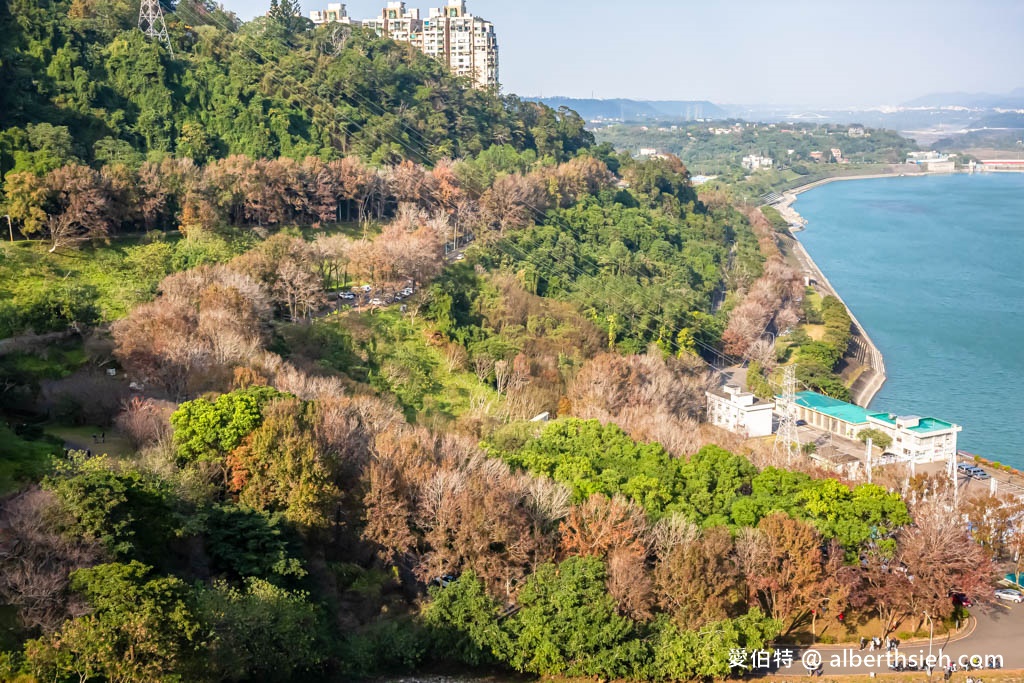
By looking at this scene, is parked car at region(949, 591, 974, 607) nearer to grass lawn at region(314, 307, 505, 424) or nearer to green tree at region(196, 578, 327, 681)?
green tree at region(196, 578, 327, 681)

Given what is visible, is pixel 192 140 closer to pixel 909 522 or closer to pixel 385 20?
pixel 909 522

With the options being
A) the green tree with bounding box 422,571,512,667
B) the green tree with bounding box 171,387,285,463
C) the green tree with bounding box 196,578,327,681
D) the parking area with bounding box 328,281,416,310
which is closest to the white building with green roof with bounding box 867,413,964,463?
the parking area with bounding box 328,281,416,310

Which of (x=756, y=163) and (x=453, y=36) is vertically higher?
(x=453, y=36)

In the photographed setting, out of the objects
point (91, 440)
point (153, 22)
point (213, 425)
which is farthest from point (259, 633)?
point (153, 22)

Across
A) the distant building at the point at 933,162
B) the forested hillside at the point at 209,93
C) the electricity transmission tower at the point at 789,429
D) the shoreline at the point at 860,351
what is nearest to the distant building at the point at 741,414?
the electricity transmission tower at the point at 789,429

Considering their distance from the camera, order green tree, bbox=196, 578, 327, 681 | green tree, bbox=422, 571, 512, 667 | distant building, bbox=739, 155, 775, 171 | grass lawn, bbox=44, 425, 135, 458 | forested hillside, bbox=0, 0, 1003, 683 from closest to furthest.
→ green tree, bbox=196, 578, 327, 681 → forested hillside, bbox=0, 0, 1003, 683 → green tree, bbox=422, 571, 512, 667 → grass lawn, bbox=44, 425, 135, 458 → distant building, bbox=739, 155, 775, 171

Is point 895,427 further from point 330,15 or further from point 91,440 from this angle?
point 330,15
